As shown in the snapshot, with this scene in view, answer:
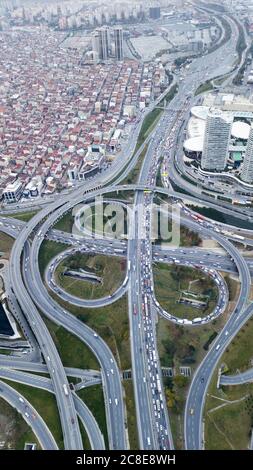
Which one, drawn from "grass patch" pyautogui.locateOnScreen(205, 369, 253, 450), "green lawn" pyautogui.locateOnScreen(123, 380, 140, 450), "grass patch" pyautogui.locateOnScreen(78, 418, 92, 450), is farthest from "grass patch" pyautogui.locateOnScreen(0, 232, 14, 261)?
"grass patch" pyautogui.locateOnScreen(205, 369, 253, 450)

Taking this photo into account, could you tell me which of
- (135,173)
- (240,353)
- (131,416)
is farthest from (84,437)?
(135,173)

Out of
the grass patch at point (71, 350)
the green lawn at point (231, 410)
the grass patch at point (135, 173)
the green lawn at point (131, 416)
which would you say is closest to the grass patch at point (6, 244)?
the grass patch at point (71, 350)

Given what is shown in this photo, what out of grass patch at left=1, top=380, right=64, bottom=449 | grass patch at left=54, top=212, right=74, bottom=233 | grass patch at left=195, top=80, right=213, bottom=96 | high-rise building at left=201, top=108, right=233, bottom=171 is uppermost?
grass patch at left=195, top=80, right=213, bottom=96

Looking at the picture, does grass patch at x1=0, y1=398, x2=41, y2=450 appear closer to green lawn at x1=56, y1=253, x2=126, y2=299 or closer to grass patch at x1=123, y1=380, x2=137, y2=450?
grass patch at x1=123, y1=380, x2=137, y2=450

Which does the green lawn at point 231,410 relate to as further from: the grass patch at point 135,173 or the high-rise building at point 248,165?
the grass patch at point 135,173

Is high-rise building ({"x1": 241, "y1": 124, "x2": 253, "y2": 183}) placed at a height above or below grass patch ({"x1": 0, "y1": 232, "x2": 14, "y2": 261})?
above
